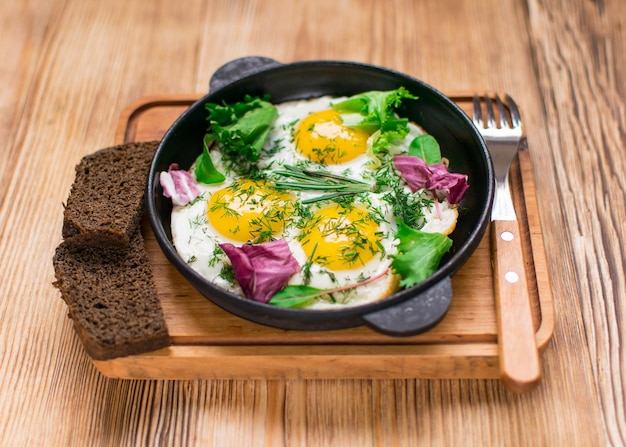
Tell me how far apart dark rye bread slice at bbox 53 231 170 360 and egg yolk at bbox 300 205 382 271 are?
68 centimetres

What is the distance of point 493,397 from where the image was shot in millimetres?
2928

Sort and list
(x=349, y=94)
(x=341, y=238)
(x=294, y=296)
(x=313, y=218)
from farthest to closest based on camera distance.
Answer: (x=349, y=94)
(x=313, y=218)
(x=341, y=238)
(x=294, y=296)

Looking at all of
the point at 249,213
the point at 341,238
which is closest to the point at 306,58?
the point at 249,213

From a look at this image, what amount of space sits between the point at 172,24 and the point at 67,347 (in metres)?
2.36

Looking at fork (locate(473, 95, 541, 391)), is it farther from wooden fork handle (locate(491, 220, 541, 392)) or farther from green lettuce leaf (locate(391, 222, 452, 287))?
green lettuce leaf (locate(391, 222, 452, 287))

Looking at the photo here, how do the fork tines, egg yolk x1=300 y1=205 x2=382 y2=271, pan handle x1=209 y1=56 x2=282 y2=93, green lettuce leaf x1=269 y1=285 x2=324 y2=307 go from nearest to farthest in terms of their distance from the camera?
green lettuce leaf x1=269 y1=285 x2=324 y2=307 < egg yolk x1=300 y1=205 x2=382 y2=271 < the fork tines < pan handle x1=209 y1=56 x2=282 y2=93

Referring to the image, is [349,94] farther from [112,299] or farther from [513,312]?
[112,299]

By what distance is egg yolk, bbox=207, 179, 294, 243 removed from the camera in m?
3.04

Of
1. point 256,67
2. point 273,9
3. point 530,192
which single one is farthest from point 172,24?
point 530,192

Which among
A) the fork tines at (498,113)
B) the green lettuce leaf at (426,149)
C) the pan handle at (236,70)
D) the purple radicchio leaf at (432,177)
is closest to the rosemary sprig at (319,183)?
the purple radicchio leaf at (432,177)

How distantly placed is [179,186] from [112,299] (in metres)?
0.59

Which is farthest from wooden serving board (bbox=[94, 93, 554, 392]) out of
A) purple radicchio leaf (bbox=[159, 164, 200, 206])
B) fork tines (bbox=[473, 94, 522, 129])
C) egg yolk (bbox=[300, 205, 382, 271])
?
fork tines (bbox=[473, 94, 522, 129])

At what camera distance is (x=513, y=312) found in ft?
9.29

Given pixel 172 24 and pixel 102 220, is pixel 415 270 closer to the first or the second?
pixel 102 220
